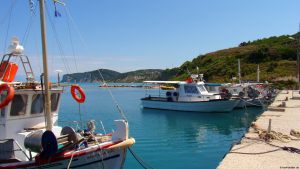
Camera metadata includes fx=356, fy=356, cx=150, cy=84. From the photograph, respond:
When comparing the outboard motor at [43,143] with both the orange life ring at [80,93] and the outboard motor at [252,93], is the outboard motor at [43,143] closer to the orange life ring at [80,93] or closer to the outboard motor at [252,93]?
the orange life ring at [80,93]

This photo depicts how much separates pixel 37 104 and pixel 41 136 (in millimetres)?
2630

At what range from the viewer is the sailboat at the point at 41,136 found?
10.6m

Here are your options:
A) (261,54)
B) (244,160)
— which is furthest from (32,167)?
(261,54)

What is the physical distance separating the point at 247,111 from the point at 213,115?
4.86m

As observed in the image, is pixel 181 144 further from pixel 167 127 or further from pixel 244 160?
pixel 244 160

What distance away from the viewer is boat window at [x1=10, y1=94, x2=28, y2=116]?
1206cm

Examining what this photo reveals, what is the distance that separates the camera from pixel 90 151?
10.9 metres

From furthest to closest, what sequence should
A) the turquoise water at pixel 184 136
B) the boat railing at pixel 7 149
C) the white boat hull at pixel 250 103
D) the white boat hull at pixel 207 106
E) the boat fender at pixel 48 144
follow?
the white boat hull at pixel 250 103
the white boat hull at pixel 207 106
the turquoise water at pixel 184 136
the boat railing at pixel 7 149
the boat fender at pixel 48 144

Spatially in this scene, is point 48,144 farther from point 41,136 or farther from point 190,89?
point 190,89

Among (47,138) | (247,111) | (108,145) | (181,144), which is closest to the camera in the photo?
(47,138)

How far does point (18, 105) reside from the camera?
1223 centimetres

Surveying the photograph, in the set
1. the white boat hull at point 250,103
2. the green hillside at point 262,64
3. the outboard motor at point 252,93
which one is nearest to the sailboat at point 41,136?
the white boat hull at point 250,103

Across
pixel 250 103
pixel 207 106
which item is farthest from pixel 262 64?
pixel 207 106

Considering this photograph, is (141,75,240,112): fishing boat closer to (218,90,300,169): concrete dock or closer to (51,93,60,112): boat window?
(218,90,300,169): concrete dock
